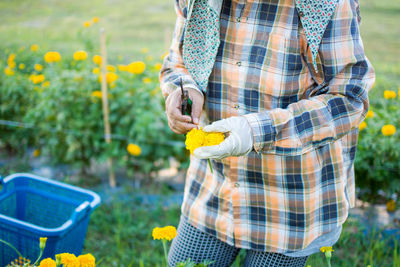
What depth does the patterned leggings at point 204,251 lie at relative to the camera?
4.16 feet

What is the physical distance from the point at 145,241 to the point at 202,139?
1.43 meters

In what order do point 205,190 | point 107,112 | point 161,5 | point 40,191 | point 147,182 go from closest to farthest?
point 205,190 → point 40,191 → point 107,112 → point 147,182 → point 161,5

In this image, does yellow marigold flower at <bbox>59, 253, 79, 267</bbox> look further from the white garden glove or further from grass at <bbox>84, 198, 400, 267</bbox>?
grass at <bbox>84, 198, 400, 267</bbox>

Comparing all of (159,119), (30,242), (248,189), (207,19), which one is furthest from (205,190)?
(159,119)

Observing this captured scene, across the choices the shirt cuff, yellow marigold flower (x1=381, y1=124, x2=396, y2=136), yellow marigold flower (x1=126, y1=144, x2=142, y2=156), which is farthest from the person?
yellow marigold flower (x1=126, y1=144, x2=142, y2=156)

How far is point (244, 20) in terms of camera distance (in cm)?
113

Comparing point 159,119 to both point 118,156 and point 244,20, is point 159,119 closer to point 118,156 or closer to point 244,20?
point 118,156

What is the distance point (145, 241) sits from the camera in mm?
2324

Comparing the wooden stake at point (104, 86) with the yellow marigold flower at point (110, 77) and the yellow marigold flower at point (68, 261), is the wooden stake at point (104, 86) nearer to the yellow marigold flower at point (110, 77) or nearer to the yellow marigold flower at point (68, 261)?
the yellow marigold flower at point (110, 77)

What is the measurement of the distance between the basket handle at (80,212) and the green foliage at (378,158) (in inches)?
58.4

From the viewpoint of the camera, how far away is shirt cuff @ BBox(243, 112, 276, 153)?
102cm

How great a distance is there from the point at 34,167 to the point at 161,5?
6278mm

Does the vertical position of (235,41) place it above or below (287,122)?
above

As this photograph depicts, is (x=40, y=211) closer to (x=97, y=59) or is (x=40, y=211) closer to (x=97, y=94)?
(x=97, y=94)
